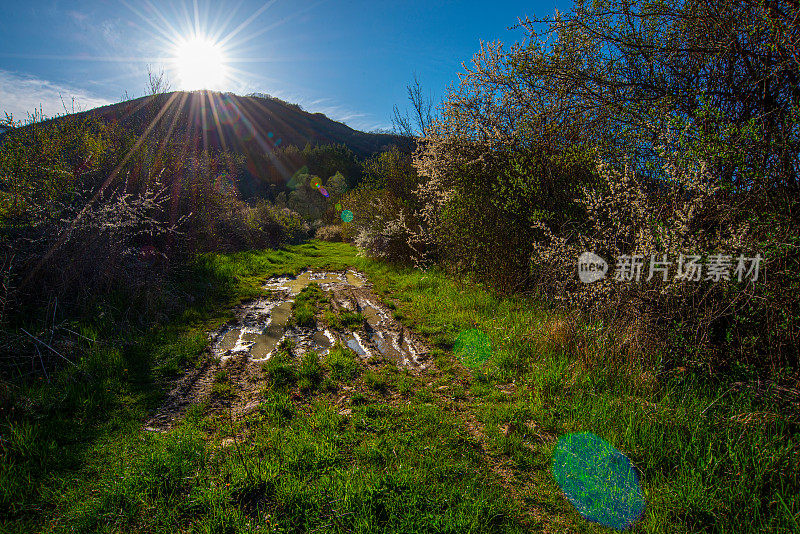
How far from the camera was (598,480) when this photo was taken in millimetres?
2832

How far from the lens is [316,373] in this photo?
4.94 m

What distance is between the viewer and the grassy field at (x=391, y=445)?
8.21 ft

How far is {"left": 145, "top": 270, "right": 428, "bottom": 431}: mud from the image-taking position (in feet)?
14.0

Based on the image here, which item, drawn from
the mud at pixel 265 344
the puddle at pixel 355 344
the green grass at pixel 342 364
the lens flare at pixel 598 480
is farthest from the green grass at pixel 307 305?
the lens flare at pixel 598 480

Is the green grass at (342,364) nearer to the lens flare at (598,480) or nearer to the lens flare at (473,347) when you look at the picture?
the lens flare at (473,347)

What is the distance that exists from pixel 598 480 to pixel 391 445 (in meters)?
1.80

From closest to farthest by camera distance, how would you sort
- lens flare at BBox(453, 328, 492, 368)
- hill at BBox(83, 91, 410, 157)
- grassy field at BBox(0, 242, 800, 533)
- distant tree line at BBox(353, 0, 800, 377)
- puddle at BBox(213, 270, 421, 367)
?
grassy field at BBox(0, 242, 800, 533) < distant tree line at BBox(353, 0, 800, 377) < lens flare at BBox(453, 328, 492, 368) < puddle at BBox(213, 270, 421, 367) < hill at BBox(83, 91, 410, 157)

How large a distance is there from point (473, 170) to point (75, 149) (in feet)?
30.2

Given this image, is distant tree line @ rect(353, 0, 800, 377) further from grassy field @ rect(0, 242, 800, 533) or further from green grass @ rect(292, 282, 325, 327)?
green grass @ rect(292, 282, 325, 327)

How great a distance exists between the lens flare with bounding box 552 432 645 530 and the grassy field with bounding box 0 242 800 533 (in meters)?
0.08

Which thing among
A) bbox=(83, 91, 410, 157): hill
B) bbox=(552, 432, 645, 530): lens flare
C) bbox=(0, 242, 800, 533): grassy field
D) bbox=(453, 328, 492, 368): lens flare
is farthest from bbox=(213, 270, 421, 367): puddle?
bbox=(83, 91, 410, 157): hill

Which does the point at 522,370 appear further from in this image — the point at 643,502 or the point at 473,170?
the point at 473,170

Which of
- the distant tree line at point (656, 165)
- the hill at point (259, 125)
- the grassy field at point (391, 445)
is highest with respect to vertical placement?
the hill at point (259, 125)

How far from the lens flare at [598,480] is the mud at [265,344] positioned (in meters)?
2.43
